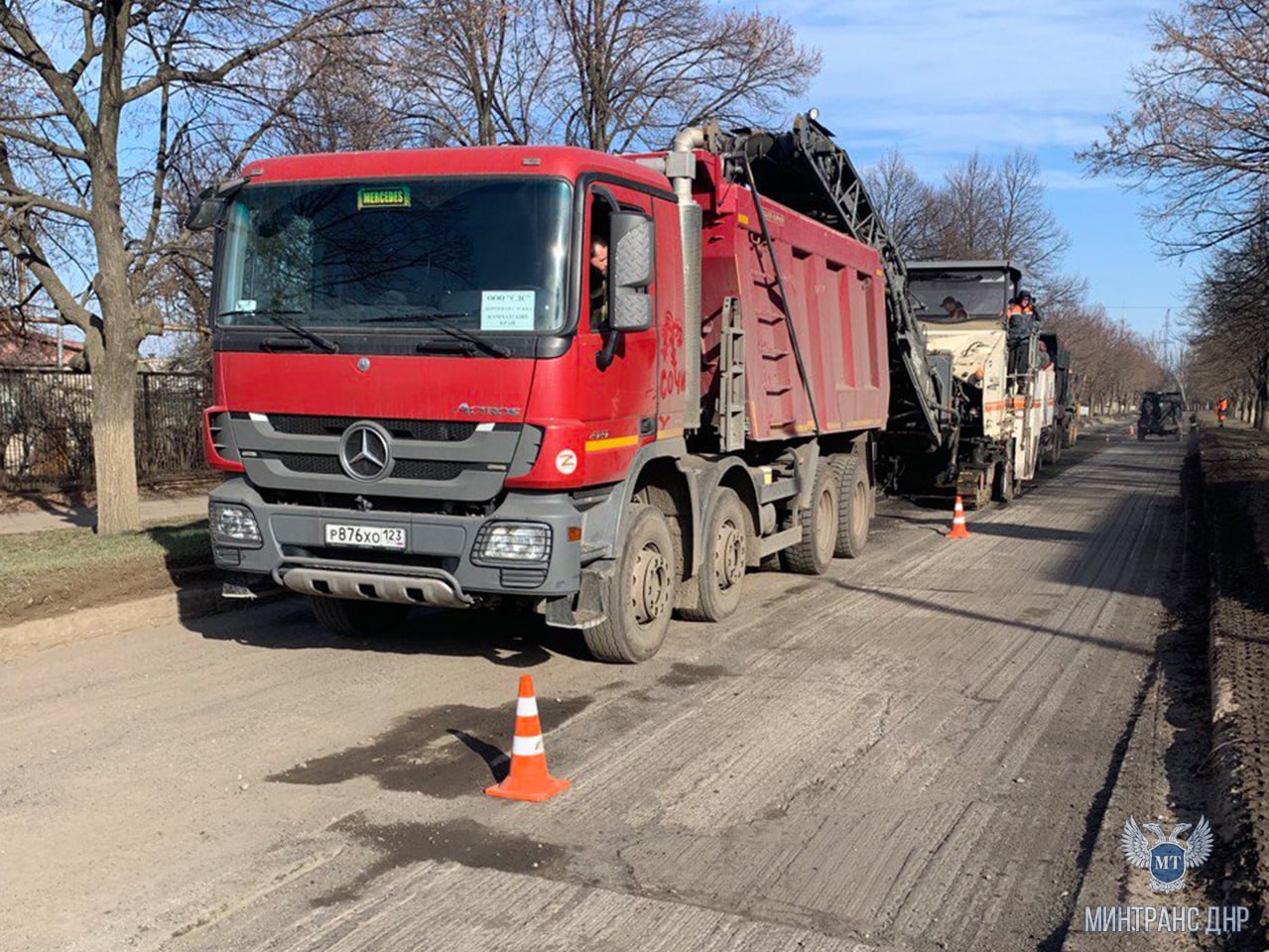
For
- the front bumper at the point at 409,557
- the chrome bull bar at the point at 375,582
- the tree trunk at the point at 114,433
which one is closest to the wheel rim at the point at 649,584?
the front bumper at the point at 409,557

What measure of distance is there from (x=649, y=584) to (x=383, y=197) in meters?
3.00

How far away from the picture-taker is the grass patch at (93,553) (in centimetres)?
866

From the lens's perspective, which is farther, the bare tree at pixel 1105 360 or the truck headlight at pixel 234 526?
the bare tree at pixel 1105 360

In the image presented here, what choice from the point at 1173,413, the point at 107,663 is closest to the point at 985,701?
the point at 107,663

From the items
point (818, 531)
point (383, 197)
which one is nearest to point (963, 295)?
point (818, 531)

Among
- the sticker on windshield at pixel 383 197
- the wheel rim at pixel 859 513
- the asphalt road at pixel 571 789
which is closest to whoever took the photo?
the asphalt road at pixel 571 789

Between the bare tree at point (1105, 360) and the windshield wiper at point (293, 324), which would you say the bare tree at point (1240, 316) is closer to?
the bare tree at point (1105, 360)

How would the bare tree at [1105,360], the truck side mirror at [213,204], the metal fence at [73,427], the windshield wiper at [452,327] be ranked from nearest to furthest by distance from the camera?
the windshield wiper at [452,327], the truck side mirror at [213,204], the metal fence at [73,427], the bare tree at [1105,360]

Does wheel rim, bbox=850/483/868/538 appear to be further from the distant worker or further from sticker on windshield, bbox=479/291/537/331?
sticker on windshield, bbox=479/291/537/331

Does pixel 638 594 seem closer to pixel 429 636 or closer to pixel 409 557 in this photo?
pixel 409 557

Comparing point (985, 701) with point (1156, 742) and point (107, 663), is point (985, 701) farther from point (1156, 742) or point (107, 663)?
point (107, 663)

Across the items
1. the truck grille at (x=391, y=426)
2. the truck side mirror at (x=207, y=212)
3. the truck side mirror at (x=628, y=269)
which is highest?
the truck side mirror at (x=207, y=212)

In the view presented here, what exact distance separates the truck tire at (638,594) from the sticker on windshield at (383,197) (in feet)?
7.81

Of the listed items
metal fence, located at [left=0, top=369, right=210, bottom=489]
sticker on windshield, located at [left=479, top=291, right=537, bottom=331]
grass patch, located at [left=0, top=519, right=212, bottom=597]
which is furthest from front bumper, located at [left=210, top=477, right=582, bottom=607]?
metal fence, located at [left=0, top=369, right=210, bottom=489]
